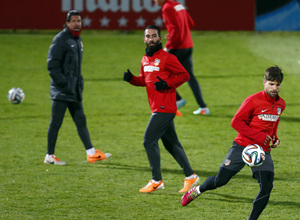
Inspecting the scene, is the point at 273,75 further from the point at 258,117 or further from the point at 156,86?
the point at 156,86

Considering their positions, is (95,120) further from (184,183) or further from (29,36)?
(29,36)

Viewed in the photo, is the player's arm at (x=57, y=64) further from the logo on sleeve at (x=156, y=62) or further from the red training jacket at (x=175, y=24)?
the red training jacket at (x=175, y=24)

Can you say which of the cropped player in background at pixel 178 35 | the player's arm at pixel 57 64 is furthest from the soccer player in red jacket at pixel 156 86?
the cropped player in background at pixel 178 35

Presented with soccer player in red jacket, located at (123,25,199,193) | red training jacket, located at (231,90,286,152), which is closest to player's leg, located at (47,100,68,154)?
soccer player in red jacket, located at (123,25,199,193)

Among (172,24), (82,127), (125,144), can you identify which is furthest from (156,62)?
(172,24)

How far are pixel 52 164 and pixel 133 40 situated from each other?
15.1m

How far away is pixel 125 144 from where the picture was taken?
10117mm

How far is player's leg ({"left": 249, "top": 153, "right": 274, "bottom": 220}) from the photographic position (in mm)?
5918

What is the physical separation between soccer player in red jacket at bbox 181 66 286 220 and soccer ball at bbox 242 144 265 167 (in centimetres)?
9

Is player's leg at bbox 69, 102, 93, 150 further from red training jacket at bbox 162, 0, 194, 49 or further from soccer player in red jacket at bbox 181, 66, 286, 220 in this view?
red training jacket at bbox 162, 0, 194, 49

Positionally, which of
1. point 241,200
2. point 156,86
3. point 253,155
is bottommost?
point 241,200

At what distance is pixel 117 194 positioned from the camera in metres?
7.41

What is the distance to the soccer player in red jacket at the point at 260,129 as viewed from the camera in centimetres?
596

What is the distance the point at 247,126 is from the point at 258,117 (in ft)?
0.49
